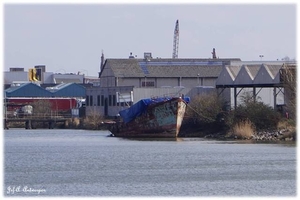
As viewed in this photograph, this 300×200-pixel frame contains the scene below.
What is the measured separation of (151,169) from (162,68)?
61.7 metres

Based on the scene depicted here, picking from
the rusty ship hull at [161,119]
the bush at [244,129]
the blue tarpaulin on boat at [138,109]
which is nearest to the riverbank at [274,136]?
the bush at [244,129]

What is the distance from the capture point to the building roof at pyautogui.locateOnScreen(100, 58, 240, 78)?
100 metres

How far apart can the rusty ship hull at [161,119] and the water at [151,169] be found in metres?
9.62

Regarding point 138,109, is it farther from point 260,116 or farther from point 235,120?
point 260,116

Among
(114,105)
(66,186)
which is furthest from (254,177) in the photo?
(114,105)

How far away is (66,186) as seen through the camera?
1300 inches

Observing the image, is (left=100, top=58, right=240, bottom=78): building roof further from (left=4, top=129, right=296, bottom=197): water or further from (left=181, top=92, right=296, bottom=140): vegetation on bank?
(left=4, top=129, right=296, bottom=197): water

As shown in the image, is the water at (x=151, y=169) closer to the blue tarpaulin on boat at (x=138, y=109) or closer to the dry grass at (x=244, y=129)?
the dry grass at (x=244, y=129)

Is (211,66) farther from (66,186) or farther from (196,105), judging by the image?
(66,186)

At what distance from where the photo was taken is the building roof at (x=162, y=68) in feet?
328

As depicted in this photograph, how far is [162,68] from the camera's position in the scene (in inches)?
3974

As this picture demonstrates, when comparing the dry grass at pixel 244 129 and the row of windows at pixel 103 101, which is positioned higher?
the row of windows at pixel 103 101

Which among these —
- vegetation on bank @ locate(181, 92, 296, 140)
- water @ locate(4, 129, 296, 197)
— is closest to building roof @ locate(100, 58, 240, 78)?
vegetation on bank @ locate(181, 92, 296, 140)

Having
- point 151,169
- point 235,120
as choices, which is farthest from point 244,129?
point 151,169
